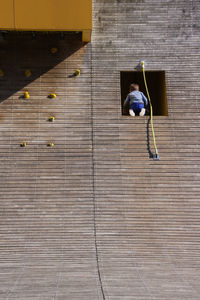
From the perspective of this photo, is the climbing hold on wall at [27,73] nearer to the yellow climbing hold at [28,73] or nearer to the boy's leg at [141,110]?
the yellow climbing hold at [28,73]

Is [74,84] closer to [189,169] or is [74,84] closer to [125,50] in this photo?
[125,50]

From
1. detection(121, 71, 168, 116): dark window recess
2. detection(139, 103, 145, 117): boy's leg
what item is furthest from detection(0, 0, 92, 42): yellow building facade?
detection(139, 103, 145, 117): boy's leg

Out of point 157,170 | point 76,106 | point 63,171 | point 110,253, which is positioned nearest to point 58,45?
point 76,106

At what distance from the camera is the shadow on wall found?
670 cm

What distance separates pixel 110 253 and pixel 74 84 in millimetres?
3541

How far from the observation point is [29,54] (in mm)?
6812

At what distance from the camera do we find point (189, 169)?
244 inches

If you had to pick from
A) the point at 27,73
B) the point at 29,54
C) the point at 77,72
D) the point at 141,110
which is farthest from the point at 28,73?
the point at 141,110

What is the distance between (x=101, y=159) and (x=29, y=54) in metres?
2.76

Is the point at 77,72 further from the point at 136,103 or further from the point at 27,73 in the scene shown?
the point at 136,103

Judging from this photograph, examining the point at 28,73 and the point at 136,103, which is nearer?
the point at 136,103

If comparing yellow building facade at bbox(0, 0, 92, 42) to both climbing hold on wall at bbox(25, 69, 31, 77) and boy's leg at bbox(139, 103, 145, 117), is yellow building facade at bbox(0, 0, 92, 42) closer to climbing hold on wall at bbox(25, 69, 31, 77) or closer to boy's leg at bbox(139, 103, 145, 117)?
climbing hold on wall at bbox(25, 69, 31, 77)

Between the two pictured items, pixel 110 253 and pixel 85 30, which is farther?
pixel 85 30

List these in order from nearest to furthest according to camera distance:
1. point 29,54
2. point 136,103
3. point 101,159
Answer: point 101,159
point 136,103
point 29,54
